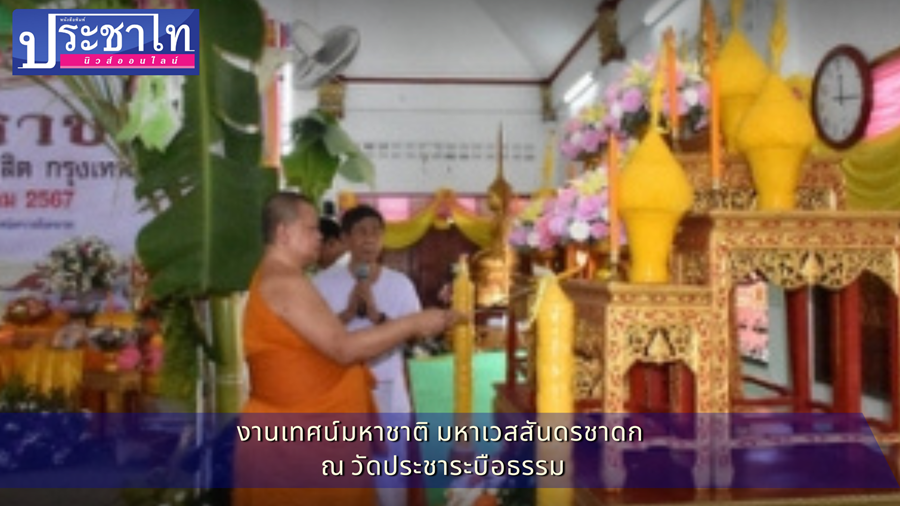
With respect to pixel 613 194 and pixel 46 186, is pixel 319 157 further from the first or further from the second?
pixel 46 186

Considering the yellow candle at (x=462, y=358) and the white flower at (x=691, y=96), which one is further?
the yellow candle at (x=462, y=358)

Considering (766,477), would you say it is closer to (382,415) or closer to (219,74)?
(382,415)

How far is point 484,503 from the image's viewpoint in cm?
233

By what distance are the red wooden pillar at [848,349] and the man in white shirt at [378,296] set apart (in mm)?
1434

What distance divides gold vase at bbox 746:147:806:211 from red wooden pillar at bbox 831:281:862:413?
14.6 inches

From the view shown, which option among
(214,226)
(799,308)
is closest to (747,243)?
(799,308)

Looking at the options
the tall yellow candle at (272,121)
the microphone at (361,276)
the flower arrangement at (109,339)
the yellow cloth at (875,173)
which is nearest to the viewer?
the microphone at (361,276)

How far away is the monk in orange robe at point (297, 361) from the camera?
224 centimetres

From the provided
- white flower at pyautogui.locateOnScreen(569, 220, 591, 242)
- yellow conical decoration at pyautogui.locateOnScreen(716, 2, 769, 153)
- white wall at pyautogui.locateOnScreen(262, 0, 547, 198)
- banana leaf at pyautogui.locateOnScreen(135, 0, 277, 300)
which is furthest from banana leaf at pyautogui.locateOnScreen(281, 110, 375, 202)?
white wall at pyautogui.locateOnScreen(262, 0, 547, 198)

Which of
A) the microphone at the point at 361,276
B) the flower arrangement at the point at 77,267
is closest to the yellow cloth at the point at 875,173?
the microphone at the point at 361,276

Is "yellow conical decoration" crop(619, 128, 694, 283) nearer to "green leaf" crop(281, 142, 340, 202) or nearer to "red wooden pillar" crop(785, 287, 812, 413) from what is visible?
"red wooden pillar" crop(785, 287, 812, 413)

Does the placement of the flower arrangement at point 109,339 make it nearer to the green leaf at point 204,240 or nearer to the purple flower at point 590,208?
the green leaf at point 204,240

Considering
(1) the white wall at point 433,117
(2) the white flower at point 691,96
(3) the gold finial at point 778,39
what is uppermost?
(1) the white wall at point 433,117

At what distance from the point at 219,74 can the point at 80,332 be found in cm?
352
